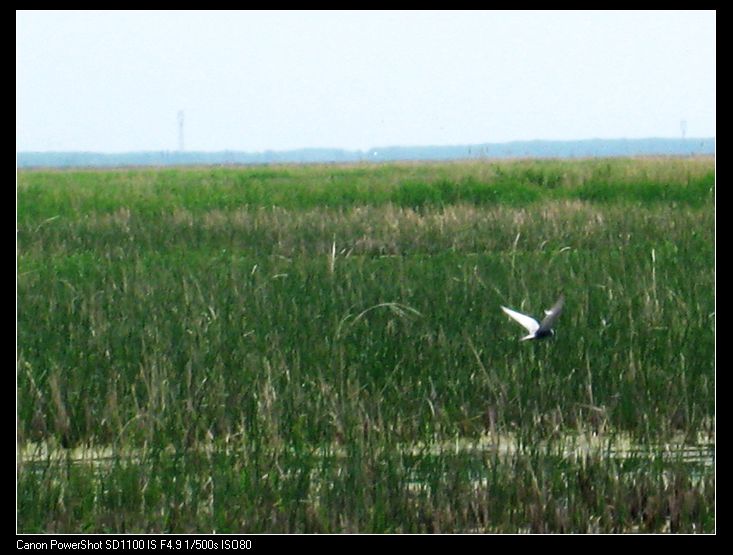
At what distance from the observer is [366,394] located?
4863mm

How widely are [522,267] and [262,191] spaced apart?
1111cm

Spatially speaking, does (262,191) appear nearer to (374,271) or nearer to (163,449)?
(374,271)

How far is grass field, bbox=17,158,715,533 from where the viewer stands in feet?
11.9

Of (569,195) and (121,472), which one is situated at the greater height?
(569,195)

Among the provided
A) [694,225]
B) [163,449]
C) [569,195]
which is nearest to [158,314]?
[163,449]

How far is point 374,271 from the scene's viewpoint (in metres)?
8.16

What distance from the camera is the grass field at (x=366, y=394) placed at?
363 centimetres
